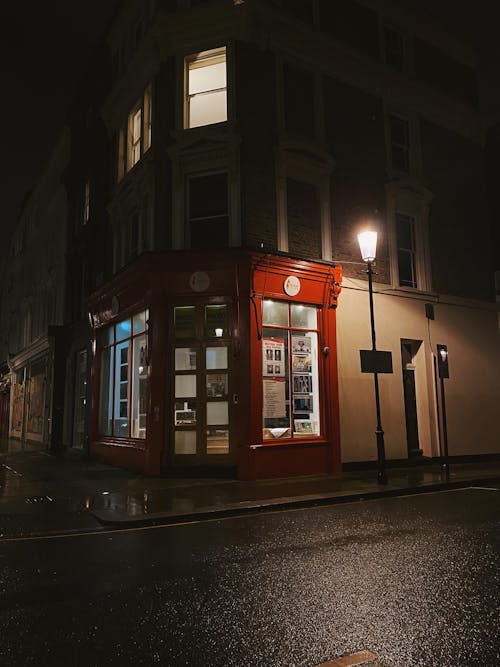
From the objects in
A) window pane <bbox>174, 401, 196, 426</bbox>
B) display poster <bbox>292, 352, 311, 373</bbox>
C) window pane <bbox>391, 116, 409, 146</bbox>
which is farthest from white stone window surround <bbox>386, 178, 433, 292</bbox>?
window pane <bbox>174, 401, 196, 426</bbox>

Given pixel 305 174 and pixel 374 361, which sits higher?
pixel 305 174

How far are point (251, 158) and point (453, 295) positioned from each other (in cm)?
838

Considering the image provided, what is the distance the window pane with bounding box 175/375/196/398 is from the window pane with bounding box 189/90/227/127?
7095 mm

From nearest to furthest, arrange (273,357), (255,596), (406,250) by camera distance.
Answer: (255,596) < (273,357) < (406,250)

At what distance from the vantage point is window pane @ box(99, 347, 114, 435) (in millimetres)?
16438

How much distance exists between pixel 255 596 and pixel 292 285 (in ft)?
31.4

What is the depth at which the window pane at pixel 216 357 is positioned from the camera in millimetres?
13180

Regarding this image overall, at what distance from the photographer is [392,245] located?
16.0m

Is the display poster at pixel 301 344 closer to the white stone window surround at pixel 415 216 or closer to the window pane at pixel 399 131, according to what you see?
the white stone window surround at pixel 415 216

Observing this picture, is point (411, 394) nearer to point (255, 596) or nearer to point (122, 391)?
point (122, 391)

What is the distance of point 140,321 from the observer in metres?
14.7

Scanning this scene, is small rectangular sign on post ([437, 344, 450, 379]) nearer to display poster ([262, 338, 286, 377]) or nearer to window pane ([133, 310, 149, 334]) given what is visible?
display poster ([262, 338, 286, 377])

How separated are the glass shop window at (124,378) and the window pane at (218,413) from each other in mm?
1788

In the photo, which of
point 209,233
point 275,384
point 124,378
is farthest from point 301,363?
point 124,378
